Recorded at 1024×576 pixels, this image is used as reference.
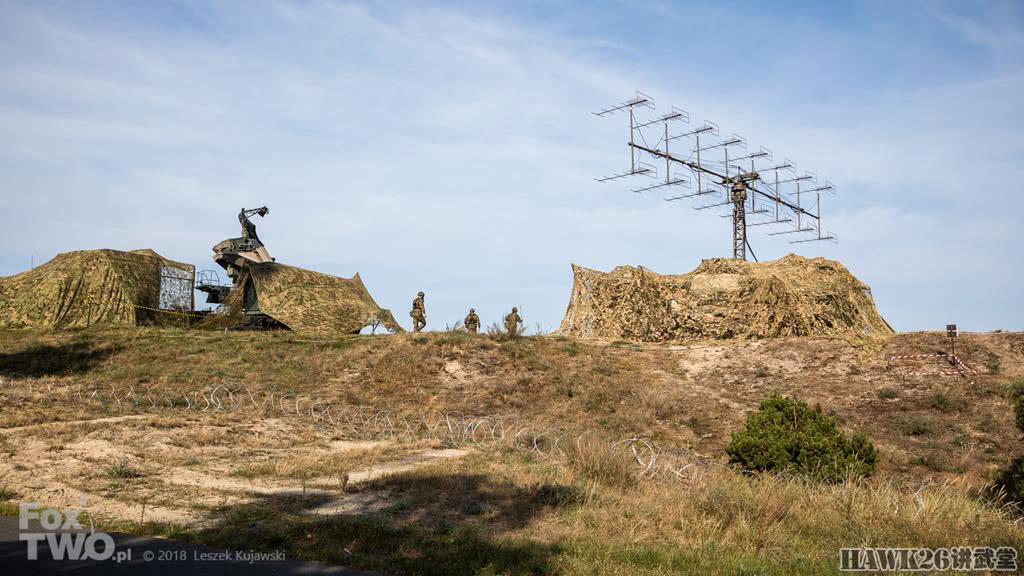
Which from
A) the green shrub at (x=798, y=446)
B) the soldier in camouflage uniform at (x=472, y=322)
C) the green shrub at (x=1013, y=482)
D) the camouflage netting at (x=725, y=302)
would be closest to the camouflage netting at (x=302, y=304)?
the soldier in camouflage uniform at (x=472, y=322)

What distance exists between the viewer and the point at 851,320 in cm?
2709

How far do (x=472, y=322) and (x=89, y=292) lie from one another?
15.7 m

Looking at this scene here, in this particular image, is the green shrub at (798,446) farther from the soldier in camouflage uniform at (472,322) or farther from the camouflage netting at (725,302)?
the soldier in camouflage uniform at (472,322)

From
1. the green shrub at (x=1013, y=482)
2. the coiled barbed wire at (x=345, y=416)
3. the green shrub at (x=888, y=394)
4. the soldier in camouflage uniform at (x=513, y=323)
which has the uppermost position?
the soldier in camouflage uniform at (x=513, y=323)

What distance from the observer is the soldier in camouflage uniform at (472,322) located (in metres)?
27.9

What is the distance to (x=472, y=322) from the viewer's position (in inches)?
1108

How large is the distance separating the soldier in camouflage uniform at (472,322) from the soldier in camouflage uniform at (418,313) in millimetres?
1537

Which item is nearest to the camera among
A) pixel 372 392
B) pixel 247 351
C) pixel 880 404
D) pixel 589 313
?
pixel 880 404

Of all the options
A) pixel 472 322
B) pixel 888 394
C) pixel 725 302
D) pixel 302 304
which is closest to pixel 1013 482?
pixel 888 394

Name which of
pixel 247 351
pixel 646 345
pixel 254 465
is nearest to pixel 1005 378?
pixel 646 345

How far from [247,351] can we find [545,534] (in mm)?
19100

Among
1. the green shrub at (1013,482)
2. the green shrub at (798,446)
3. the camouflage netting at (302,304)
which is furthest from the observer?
the camouflage netting at (302,304)

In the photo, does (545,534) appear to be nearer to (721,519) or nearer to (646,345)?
(721,519)

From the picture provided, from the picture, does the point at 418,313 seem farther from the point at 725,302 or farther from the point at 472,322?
the point at 725,302
